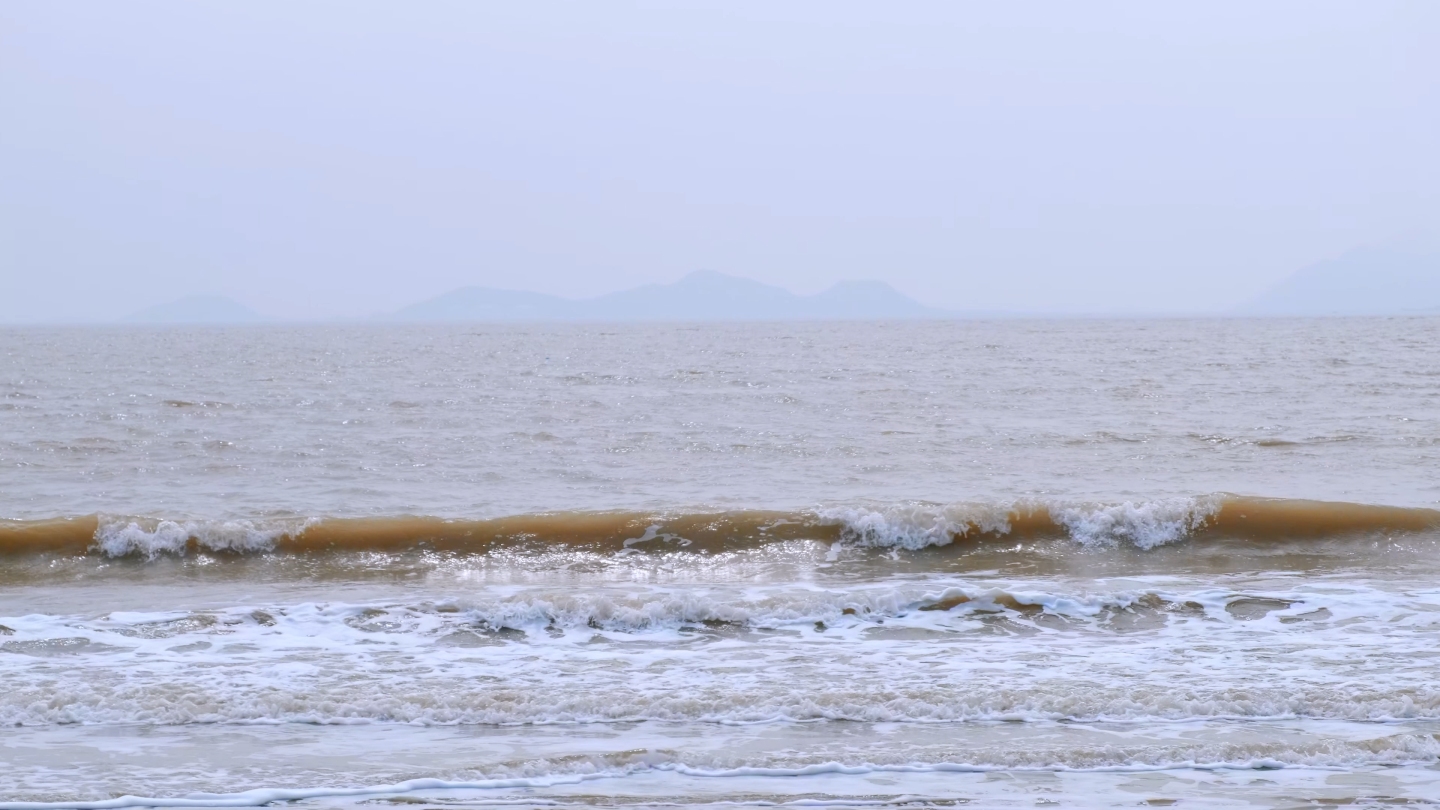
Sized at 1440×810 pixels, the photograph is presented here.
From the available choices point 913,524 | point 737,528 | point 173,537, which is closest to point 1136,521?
point 913,524

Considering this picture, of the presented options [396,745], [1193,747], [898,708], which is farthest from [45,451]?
[1193,747]

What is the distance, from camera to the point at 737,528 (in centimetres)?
1257

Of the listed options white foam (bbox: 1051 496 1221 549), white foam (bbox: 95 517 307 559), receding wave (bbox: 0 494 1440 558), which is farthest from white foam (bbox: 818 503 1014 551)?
white foam (bbox: 95 517 307 559)

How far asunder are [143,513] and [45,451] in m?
6.59

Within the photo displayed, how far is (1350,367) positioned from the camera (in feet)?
122

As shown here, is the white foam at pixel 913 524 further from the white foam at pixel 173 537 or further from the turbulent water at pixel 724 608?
the white foam at pixel 173 537

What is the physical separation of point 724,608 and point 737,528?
369cm

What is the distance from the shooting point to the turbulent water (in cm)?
555

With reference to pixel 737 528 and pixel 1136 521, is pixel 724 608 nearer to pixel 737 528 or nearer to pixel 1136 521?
pixel 737 528

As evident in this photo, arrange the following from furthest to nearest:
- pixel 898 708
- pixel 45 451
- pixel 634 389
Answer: pixel 634 389, pixel 45 451, pixel 898 708

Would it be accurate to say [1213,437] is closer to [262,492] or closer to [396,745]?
[262,492]

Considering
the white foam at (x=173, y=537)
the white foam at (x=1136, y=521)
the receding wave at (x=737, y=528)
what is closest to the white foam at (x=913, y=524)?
the receding wave at (x=737, y=528)

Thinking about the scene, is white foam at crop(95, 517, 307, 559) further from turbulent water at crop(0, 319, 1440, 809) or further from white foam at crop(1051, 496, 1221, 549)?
white foam at crop(1051, 496, 1221, 549)

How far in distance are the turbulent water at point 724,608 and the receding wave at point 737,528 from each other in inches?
1.9
